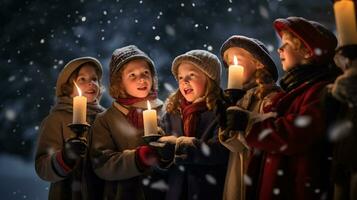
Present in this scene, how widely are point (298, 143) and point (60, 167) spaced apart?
1941 mm

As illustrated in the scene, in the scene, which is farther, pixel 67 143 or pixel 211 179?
pixel 211 179

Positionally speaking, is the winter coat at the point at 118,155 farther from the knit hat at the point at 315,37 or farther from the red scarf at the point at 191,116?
the knit hat at the point at 315,37

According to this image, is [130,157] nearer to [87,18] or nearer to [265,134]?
[265,134]

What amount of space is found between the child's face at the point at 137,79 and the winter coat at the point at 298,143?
4.76 ft

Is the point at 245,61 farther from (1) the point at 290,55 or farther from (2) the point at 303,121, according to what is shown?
(2) the point at 303,121

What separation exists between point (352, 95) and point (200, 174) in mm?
1510

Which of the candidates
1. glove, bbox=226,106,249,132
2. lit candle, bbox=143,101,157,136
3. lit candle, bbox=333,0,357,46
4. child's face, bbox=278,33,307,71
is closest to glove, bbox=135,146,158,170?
lit candle, bbox=143,101,157,136

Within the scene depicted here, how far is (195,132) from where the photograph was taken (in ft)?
12.8

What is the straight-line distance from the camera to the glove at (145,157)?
12.2 ft

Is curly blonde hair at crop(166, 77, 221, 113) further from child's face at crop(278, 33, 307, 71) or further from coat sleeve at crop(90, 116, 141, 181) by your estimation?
child's face at crop(278, 33, 307, 71)

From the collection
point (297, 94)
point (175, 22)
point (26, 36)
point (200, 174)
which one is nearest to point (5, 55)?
point (26, 36)

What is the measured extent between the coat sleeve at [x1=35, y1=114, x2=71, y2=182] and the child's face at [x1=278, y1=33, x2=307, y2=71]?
1.88 meters

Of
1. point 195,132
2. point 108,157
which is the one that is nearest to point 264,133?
point 195,132

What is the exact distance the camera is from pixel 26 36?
373 inches
